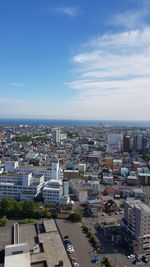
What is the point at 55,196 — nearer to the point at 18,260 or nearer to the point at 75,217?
the point at 75,217

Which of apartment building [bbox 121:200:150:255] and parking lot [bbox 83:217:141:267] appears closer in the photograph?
parking lot [bbox 83:217:141:267]

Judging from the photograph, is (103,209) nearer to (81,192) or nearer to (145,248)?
(81,192)

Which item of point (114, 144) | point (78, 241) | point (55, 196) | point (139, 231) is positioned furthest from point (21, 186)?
point (114, 144)

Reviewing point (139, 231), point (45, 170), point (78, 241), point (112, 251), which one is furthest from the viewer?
point (45, 170)

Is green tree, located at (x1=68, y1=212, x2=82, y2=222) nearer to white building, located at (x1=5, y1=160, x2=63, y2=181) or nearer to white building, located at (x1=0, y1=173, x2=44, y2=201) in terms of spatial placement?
white building, located at (x1=0, y1=173, x2=44, y2=201)

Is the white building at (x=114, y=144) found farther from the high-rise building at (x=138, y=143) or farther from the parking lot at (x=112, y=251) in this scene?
the parking lot at (x=112, y=251)

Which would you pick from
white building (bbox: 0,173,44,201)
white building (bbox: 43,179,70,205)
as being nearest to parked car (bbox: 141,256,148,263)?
white building (bbox: 43,179,70,205)
